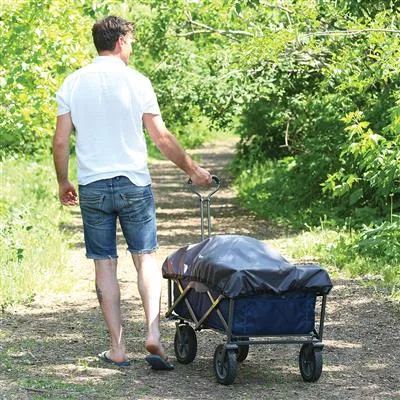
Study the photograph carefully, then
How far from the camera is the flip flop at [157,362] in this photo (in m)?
6.57

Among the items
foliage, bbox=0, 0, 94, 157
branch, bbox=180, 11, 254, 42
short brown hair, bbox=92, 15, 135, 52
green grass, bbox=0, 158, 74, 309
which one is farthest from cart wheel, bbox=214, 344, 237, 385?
branch, bbox=180, 11, 254, 42

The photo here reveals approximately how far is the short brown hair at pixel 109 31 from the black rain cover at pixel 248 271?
1262 millimetres

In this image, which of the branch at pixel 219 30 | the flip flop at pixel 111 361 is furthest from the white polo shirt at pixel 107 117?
the branch at pixel 219 30

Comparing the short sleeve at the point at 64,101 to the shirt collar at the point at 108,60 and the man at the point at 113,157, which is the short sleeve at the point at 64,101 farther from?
the shirt collar at the point at 108,60

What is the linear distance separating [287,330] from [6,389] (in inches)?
60.1

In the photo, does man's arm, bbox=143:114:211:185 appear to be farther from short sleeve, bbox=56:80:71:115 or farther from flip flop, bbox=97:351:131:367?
flip flop, bbox=97:351:131:367

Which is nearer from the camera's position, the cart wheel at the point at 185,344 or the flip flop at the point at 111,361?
the flip flop at the point at 111,361

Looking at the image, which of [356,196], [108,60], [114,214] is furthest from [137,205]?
[356,196]

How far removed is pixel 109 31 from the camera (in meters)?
6.60

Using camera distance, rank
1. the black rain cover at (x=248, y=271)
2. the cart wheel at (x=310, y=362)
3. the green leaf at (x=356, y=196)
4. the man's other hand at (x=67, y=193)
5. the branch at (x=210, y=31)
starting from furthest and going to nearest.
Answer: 1. the branch at (x=210, y=31)
2. the green leaf at (x=356, y=196)
3. the man's other hand at (x=67, y=193)
4. the cart wheel at (x=310, y=362)
5. the black rain cover at (x=248, y=271)

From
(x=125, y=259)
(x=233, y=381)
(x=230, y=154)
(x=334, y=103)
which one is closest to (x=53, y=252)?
(x=125, y=259)

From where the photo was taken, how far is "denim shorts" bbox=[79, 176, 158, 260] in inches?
258

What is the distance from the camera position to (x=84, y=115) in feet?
21.4

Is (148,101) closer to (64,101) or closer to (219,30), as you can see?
(64,101)
